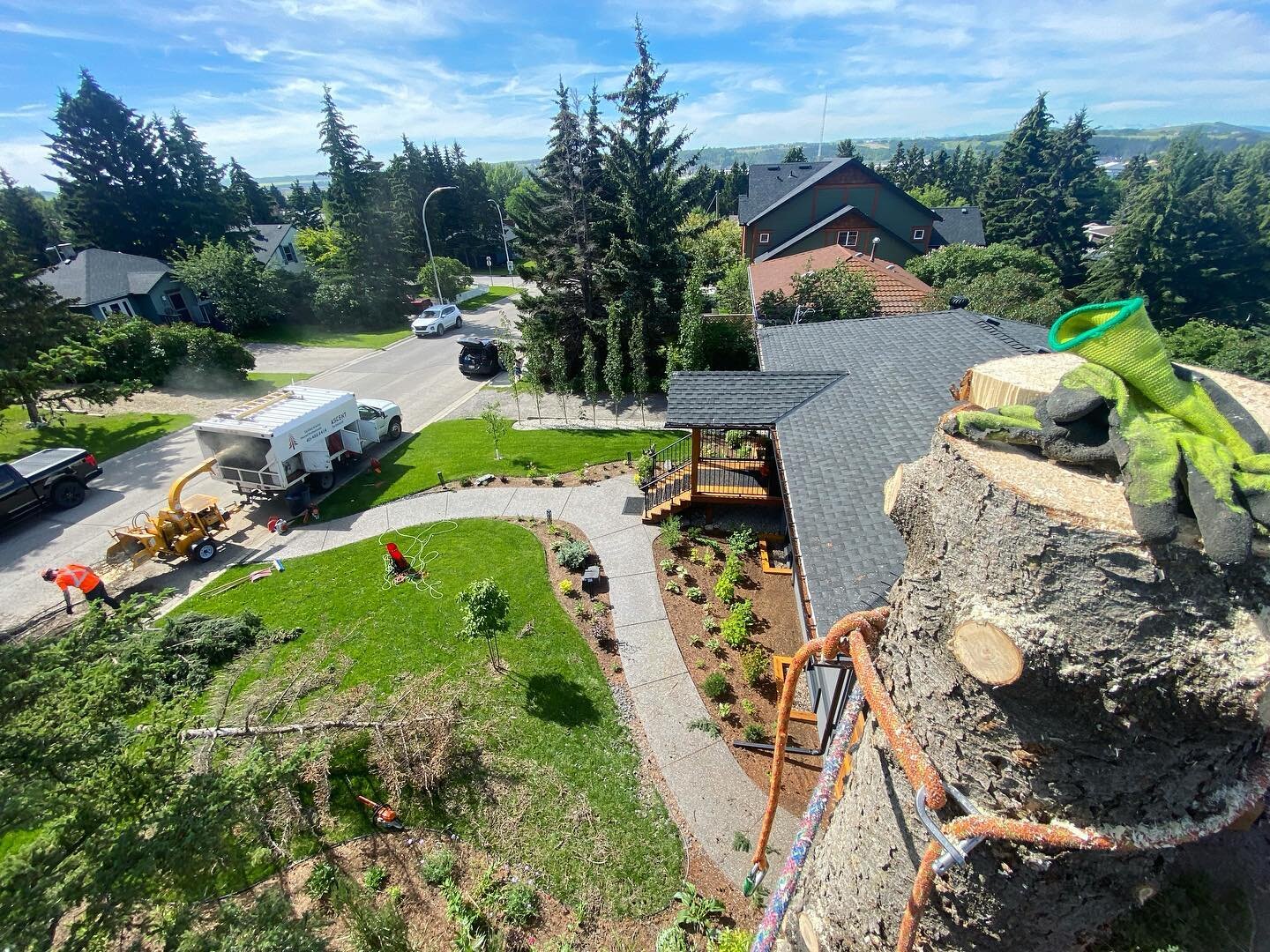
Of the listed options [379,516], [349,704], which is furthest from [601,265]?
[349,704]

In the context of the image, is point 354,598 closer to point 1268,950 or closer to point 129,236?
point 1268,950

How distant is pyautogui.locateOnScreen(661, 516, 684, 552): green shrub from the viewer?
1311 centimetres

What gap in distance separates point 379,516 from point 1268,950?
16090 millimetres

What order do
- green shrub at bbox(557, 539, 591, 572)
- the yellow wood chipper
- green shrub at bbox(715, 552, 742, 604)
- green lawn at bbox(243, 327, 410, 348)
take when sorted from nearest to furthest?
green shrub at bbox(715, 552, 742, 604)
green shrub at bbox(557, 539, 591, 572)
the yellow wood chipper
green lawn at bbox(243, 327, 410, 348)

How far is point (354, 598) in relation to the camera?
39.0 feet

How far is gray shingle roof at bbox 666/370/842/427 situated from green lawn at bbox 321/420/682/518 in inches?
234

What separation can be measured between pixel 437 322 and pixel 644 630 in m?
27.2

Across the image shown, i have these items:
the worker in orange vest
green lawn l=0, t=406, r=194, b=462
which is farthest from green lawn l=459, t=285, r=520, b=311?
the worker in orange vest

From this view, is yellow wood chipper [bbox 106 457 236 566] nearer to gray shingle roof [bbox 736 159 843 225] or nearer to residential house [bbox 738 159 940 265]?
residential house [bbox 738 159 940 265]

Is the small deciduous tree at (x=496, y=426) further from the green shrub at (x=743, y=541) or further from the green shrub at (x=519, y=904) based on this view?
the green shrub at (x=519, y=904)

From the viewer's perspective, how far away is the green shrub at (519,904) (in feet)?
22.3

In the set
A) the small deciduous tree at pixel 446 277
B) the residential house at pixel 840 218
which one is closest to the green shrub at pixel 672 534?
the residential house at pixel 840 218

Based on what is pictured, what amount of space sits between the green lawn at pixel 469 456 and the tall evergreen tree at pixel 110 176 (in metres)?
29.6

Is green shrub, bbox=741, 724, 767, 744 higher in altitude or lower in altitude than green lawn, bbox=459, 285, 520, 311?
lower
